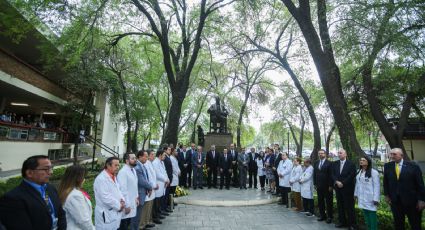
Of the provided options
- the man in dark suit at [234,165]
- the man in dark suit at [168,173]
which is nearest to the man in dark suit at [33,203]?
the man in dark suit at [168,173]

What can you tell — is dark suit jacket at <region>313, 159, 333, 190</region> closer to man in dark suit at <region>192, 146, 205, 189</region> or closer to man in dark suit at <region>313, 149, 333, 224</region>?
man in dark suit at <region>313, 149, 333, 224</region>

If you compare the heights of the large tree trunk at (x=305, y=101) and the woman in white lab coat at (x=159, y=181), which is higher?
the large tree trunk at (x=305, y=101)

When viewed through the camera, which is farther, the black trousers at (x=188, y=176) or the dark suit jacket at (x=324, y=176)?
the black trousers at (x=188, y=176)

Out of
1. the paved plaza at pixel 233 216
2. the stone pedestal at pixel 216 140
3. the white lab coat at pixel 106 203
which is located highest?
the stone pedestal at pixel 216 140

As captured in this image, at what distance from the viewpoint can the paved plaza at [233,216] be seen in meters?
6.84

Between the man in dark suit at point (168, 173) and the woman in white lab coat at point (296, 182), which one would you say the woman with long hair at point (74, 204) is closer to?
the man in dark suit at point (168, 173)

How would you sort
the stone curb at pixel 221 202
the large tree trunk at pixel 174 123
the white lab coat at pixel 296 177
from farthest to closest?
the large tree trunk at pixel 174 123
the stone curb at pixel 221 202
the white lab coat at pixel 296 177

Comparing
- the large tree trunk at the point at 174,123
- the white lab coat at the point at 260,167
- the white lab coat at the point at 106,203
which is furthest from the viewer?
the large tree trunk at the point at 174,123

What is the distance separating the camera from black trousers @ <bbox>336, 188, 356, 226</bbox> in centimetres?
648

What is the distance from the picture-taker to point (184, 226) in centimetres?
677

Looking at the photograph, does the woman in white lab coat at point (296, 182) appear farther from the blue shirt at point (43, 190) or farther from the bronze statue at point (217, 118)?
the blue shirt at point (43, 190)

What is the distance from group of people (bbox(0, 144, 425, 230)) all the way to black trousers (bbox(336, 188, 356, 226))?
0.08ft

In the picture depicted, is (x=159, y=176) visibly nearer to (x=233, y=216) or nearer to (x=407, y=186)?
(x=233, y=216)

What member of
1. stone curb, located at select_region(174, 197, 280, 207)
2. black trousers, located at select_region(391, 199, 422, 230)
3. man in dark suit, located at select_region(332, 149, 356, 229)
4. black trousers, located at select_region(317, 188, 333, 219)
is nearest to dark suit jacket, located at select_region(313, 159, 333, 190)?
black trousers, located at select_region(317, 188, 333, 219)
